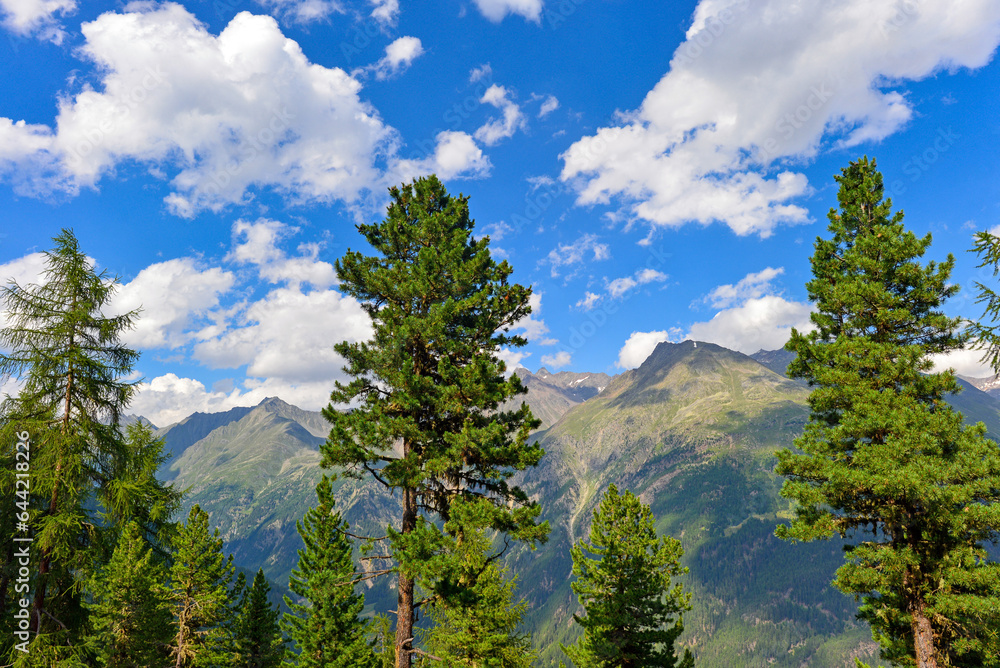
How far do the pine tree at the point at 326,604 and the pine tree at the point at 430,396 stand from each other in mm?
11213

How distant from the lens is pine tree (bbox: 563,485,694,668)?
23594 mm

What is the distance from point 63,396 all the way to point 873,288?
28753 mm

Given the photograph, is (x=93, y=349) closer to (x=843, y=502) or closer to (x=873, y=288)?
(x=843, y=502)

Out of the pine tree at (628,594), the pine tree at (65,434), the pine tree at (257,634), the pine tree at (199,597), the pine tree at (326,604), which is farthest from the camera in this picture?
the pine tree at (257,634)

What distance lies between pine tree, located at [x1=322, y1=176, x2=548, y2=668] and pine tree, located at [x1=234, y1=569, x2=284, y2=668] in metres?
27.7

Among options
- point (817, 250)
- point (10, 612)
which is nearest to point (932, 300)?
point (817, 250)

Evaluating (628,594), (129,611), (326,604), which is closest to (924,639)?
(628,594)

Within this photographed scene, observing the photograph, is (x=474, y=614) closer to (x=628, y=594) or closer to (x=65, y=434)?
(x=628, y=594)

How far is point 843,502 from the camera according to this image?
1741 cm

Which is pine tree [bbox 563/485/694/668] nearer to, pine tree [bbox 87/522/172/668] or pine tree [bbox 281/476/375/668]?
pine tree [bbox 281/476/375/668]

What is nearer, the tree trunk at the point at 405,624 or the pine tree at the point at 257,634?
the tree trunk at the point at 405,624

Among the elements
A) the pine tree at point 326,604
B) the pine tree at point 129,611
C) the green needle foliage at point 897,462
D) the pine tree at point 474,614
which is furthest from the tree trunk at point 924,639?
the pine tree at point 129,611

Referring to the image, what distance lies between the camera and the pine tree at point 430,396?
47.6ft

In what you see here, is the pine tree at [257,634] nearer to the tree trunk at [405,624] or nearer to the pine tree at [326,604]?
the pine tree at [326,604]
